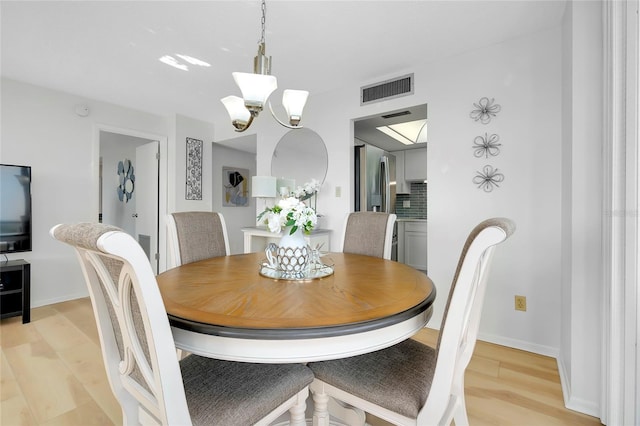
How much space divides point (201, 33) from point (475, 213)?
2530mm

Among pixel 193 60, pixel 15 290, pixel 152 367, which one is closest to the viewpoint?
pixel 152 367

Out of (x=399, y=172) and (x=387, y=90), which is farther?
(x=399, y=172)

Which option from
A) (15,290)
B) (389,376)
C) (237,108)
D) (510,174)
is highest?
(237,108)

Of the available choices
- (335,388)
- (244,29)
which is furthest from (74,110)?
(335,388)

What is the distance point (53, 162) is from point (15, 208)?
0.67m

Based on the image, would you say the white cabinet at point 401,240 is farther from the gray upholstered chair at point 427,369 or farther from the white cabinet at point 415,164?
the gray upholstered chair at point 427,369

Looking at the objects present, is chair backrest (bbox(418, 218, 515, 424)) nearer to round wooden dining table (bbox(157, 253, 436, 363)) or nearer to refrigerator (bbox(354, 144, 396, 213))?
round wooden dining table (bbox(157, 253, 436, 363))

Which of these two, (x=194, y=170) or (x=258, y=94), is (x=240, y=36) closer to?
(x=258, y=94)

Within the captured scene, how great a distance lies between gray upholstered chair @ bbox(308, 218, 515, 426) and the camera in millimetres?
889

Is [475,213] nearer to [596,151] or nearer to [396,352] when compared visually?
[596,151]

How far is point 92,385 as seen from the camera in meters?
1.81

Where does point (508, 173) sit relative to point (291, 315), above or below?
above

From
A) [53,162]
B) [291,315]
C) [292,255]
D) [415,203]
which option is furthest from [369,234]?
[415,203]

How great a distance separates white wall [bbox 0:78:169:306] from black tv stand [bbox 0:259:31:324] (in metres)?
0.40
